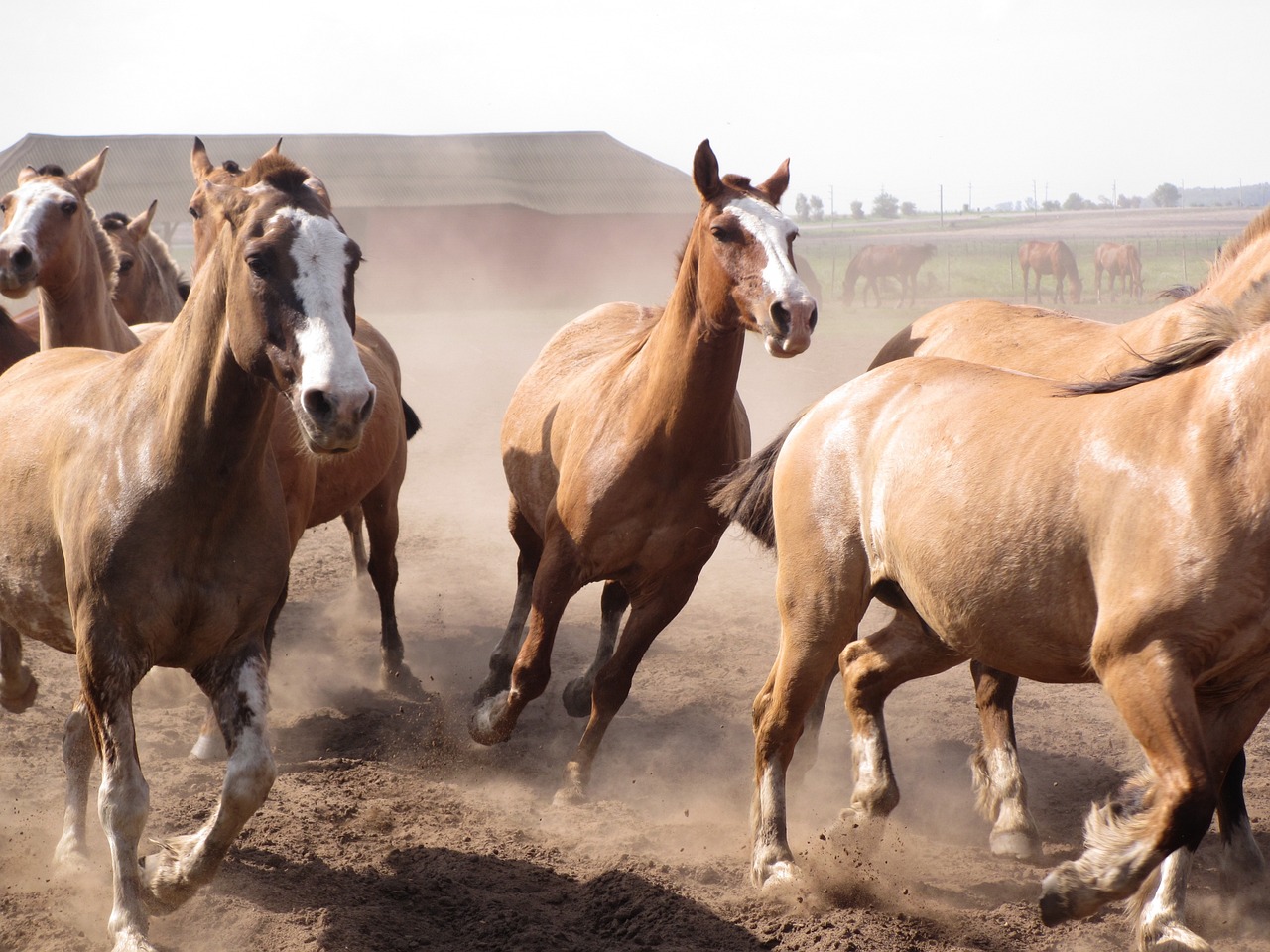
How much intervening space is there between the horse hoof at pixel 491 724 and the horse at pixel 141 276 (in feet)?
16.2

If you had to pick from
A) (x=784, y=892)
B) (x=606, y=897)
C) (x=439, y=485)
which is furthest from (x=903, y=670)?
(x=439, y=485)

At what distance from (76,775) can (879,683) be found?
3.05 m

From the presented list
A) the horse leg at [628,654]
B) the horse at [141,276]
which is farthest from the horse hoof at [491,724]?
the horse at [141,276]

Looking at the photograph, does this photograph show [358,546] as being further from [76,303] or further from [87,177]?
[87,177]

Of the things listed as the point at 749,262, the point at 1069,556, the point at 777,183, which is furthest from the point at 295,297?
the point at 777,183

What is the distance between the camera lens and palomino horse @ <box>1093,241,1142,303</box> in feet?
109

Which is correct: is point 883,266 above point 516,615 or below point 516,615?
above

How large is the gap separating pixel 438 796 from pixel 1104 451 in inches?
126

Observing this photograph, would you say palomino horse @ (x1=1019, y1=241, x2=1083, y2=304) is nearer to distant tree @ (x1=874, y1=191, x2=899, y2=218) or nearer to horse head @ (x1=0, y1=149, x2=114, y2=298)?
horse head @ (x1=0, y1=149, x2=114, y2=298)

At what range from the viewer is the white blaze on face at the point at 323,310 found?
10.3 feet

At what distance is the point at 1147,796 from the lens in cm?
329

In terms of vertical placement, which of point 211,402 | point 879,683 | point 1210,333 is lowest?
point 879,683

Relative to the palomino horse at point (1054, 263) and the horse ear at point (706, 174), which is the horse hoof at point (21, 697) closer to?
the horse ear at point (706, 174)

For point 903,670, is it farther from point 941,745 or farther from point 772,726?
point 941,745
